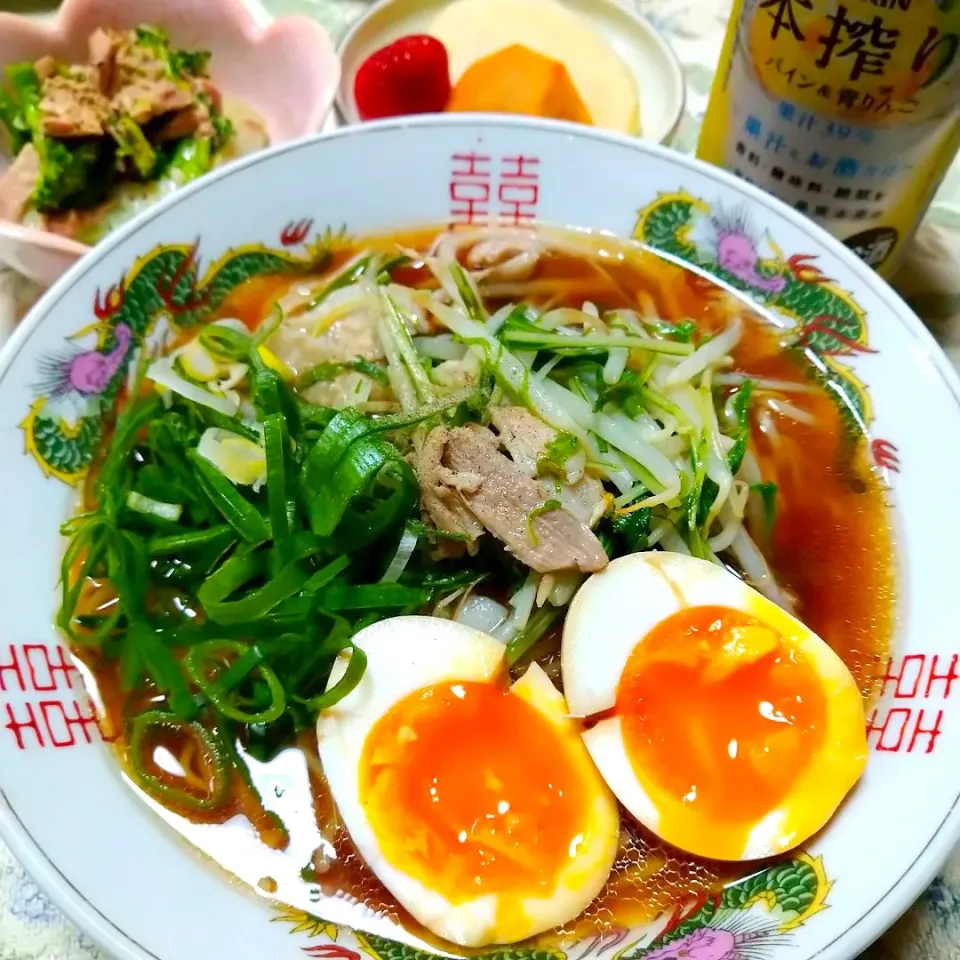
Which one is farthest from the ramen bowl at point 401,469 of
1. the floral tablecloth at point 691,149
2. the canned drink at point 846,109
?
the floral tablecloth at point 691,149

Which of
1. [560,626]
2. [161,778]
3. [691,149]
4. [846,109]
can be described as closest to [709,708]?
[560,626]

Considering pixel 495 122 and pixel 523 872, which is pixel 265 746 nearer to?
pixel 523 872

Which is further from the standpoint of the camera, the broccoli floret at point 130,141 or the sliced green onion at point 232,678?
the broccoli floret at point 130,141

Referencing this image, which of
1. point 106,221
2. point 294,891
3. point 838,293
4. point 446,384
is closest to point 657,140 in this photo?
point 838,293

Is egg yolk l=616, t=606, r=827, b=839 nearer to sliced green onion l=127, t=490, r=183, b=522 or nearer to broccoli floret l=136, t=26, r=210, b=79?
A: sliced green onion l=127, t=490, r=183, b=522

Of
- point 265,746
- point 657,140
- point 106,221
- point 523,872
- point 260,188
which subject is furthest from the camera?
point 657,140

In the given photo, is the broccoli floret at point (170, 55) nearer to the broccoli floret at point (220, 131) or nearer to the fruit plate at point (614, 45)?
the broccoli floret at point (220, 131)
